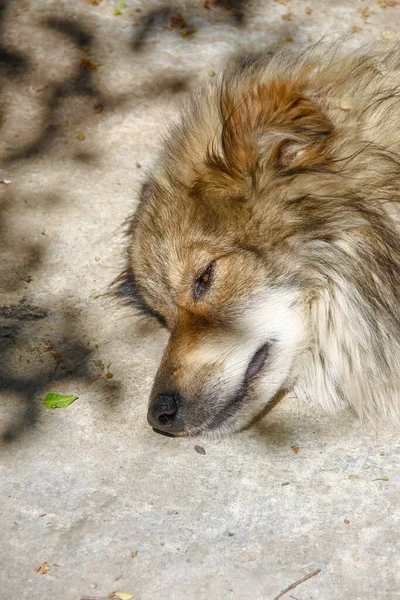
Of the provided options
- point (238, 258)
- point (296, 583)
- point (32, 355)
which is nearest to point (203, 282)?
point (238, 258)

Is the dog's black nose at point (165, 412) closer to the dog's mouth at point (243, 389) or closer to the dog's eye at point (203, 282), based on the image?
the dog's mouth at point (243, 389)

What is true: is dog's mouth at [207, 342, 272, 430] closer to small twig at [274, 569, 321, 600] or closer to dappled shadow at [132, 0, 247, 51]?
small twig at [274, 569, 321, 600]

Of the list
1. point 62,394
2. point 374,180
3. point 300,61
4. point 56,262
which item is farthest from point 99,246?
point 374,180

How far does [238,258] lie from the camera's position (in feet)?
12.1

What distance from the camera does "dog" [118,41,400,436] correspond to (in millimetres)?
3539

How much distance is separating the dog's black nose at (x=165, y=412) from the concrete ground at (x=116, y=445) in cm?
22

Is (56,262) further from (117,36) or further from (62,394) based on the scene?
(117,36)

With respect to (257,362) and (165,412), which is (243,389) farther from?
(165,412)

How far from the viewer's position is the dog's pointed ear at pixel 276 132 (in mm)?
3494

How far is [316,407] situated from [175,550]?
1.09 m

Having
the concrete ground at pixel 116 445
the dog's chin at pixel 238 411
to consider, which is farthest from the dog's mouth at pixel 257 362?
the concrete ground at pixel 116 445

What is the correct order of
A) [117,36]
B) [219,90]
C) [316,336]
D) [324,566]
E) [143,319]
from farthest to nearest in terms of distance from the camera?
[117,36] → [143,319] → [219,90] → [316,336] → [324,566]

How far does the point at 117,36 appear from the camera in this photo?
6750 millimetres

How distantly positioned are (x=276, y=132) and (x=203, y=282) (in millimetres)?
760
